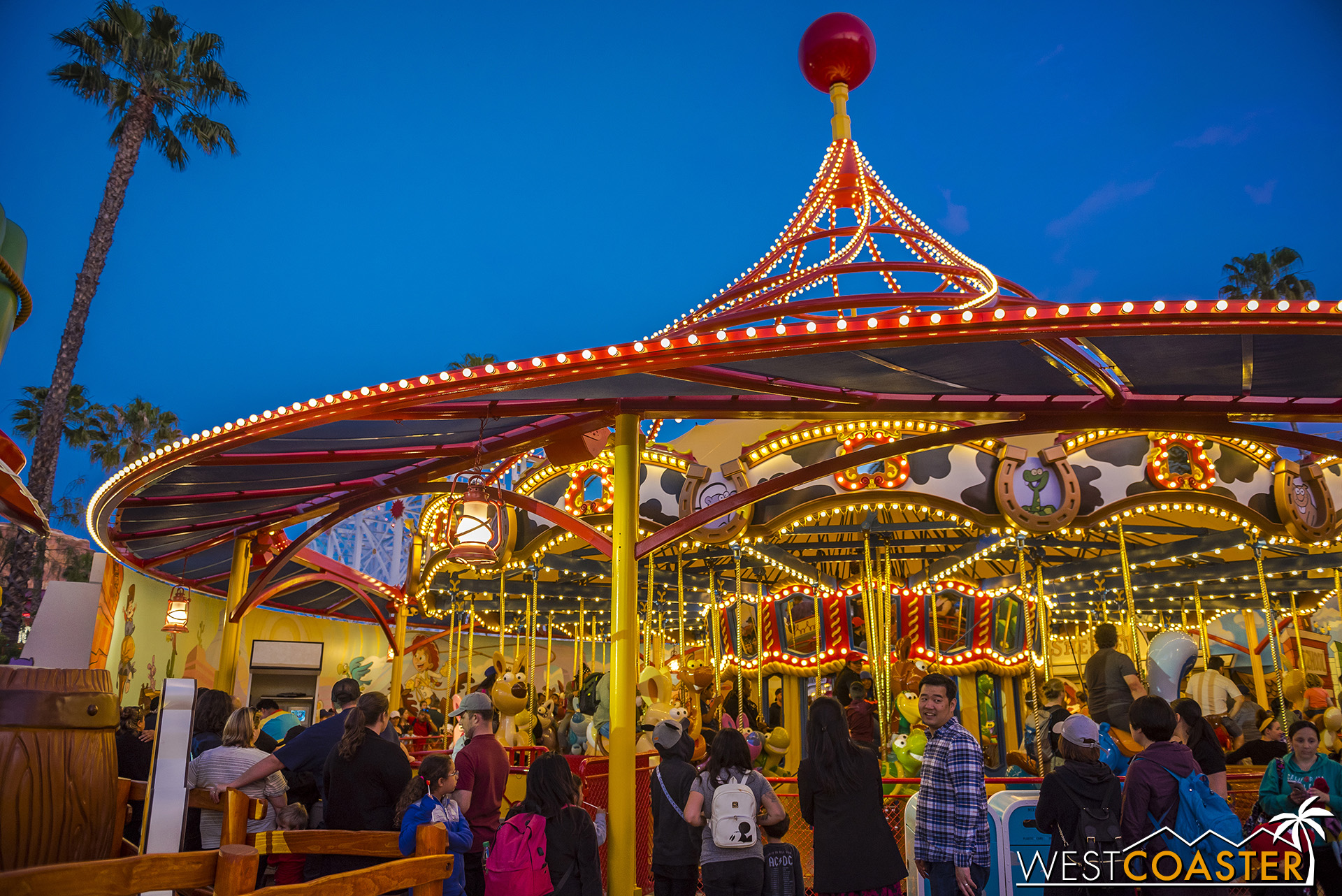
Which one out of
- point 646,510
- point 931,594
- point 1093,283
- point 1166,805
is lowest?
point 1166,805

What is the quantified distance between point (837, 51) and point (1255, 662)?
17615 mm

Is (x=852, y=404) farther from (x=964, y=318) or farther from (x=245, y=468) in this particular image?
(x=245, y=468)

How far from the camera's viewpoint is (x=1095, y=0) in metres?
151

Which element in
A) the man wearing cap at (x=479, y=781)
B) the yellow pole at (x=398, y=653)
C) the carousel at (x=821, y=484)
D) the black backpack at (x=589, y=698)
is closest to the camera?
the man wearing cap at (x=479, y=781)

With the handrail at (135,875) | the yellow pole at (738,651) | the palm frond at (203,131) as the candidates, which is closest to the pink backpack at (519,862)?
the handrail at (135,875)

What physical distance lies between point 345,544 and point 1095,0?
6437 inches

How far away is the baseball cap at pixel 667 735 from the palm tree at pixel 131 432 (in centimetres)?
3204

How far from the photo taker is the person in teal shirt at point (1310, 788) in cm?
557

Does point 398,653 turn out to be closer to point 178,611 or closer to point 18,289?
point 178,611

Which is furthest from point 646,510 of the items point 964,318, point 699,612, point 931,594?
point 699,612

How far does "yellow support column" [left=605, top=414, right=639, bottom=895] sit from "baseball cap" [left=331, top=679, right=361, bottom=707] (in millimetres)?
2106

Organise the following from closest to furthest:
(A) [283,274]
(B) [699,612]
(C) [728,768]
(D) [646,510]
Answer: (C) [728,768], (D) [646,510], (B) [699,612], (A) [283,274]

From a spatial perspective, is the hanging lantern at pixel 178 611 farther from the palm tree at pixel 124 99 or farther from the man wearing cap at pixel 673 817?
the man wearing cap at pixel 673 817

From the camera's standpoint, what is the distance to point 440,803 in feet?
14.9
